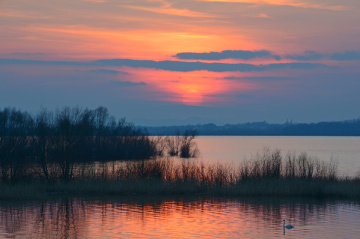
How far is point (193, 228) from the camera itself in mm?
22719

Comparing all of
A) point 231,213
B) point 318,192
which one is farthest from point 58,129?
point 318,192

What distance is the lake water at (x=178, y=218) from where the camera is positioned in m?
21.6

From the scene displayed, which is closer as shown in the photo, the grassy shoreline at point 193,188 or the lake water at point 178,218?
the lake water at point 178,218

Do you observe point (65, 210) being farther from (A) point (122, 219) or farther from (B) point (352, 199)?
(B) point (352, 199)

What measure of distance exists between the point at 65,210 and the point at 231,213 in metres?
10.2

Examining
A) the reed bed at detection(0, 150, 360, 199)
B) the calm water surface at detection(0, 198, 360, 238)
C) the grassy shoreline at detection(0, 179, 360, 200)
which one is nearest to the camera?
the calm water surface at detection(0, 198, 360, 238)

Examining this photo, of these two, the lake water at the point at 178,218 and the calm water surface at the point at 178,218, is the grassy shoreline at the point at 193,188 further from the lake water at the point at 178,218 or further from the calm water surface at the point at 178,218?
the calm water surface at the point at 178,218

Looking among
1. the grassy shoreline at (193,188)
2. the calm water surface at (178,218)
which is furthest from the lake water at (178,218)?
the grassy shoreline at (193,188)

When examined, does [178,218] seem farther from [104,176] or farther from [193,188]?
[104,176]

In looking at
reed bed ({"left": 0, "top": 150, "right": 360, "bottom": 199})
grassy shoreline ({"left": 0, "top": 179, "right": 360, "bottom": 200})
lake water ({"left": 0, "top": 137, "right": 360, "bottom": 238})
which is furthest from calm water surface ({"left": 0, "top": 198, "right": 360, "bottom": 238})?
reed bed ({"left": 0, "top": 150, "right": 360, "bottom": 199})

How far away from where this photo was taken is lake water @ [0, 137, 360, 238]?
21.6m

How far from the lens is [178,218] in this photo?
25.6m

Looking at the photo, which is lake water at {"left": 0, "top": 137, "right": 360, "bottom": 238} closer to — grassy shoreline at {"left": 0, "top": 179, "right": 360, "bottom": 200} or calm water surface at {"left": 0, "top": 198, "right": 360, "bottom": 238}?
calm water surface at {"left": 0, "top": 198, "right": 360, "bottom": 238}

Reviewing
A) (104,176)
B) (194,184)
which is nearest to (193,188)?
(194,184)
